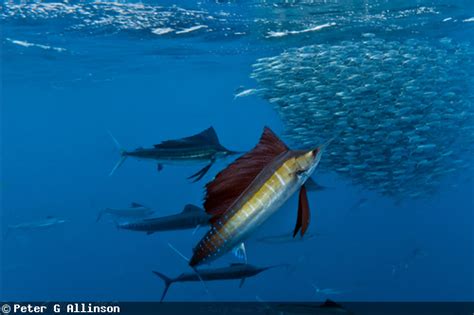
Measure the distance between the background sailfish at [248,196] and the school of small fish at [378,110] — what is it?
26.8ft

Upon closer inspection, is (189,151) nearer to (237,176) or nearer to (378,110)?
(237,176)

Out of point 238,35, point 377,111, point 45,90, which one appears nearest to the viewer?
point 377,111

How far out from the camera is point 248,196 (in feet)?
4.17

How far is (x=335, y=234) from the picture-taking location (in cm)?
3819

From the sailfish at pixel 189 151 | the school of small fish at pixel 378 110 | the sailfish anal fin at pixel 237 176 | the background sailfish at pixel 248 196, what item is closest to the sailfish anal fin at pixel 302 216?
the background sailfish at pixel 248 196

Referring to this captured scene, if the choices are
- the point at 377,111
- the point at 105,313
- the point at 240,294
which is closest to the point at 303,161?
the point at 105,313

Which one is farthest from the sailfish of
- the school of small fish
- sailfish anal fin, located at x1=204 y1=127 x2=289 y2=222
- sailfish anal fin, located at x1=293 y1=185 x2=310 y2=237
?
the school of small fish

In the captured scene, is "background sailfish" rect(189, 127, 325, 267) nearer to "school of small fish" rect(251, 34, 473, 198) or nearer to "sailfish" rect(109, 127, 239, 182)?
"sailfish" rect(109, 127, 239, 182)

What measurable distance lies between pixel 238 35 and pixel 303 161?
55.1ft

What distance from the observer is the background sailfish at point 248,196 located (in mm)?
1266

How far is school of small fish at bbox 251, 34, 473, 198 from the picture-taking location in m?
10.2

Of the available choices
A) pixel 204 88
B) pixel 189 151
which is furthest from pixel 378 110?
pixel 204 88

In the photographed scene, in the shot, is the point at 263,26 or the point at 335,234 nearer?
the point at 263,26

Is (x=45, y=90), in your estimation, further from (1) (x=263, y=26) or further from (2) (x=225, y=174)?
(2) (x=225, y=174)
